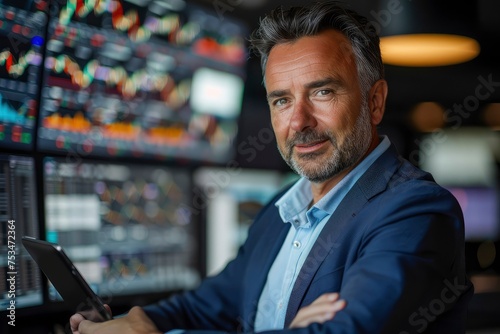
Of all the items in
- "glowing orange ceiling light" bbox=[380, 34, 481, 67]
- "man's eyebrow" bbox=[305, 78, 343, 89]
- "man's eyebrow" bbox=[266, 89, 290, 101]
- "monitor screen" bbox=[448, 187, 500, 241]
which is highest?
"glowing orange ceiling light" bbox=[380, 34, 481, 67]

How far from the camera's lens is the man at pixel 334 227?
137 centimetres

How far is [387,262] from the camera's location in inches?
53.7

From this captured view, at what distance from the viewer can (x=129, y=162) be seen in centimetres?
323

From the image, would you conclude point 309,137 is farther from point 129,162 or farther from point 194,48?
point 194,48

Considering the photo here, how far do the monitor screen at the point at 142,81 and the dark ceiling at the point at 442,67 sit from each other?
1.06 ft

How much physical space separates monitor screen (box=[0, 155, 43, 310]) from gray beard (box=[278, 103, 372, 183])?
98 cm

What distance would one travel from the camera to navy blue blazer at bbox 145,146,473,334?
1.33 metres

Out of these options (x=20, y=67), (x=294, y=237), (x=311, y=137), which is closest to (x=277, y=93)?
(x=311, y=137)

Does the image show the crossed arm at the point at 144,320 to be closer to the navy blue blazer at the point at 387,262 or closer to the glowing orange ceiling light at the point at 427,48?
the navy blue blazer at the point at 387,262

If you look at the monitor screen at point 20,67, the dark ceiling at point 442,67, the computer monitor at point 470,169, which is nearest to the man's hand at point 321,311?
the monitor screen at point 20,67

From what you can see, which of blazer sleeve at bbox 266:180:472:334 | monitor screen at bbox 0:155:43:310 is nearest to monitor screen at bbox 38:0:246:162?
monitor screen at bbox 0:155:43:310

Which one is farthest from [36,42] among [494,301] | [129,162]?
[494,301]

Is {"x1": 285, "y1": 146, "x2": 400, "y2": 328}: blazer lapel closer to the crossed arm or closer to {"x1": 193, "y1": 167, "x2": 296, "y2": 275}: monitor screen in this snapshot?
the crossed arm

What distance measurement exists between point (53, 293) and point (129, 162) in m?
0.85
